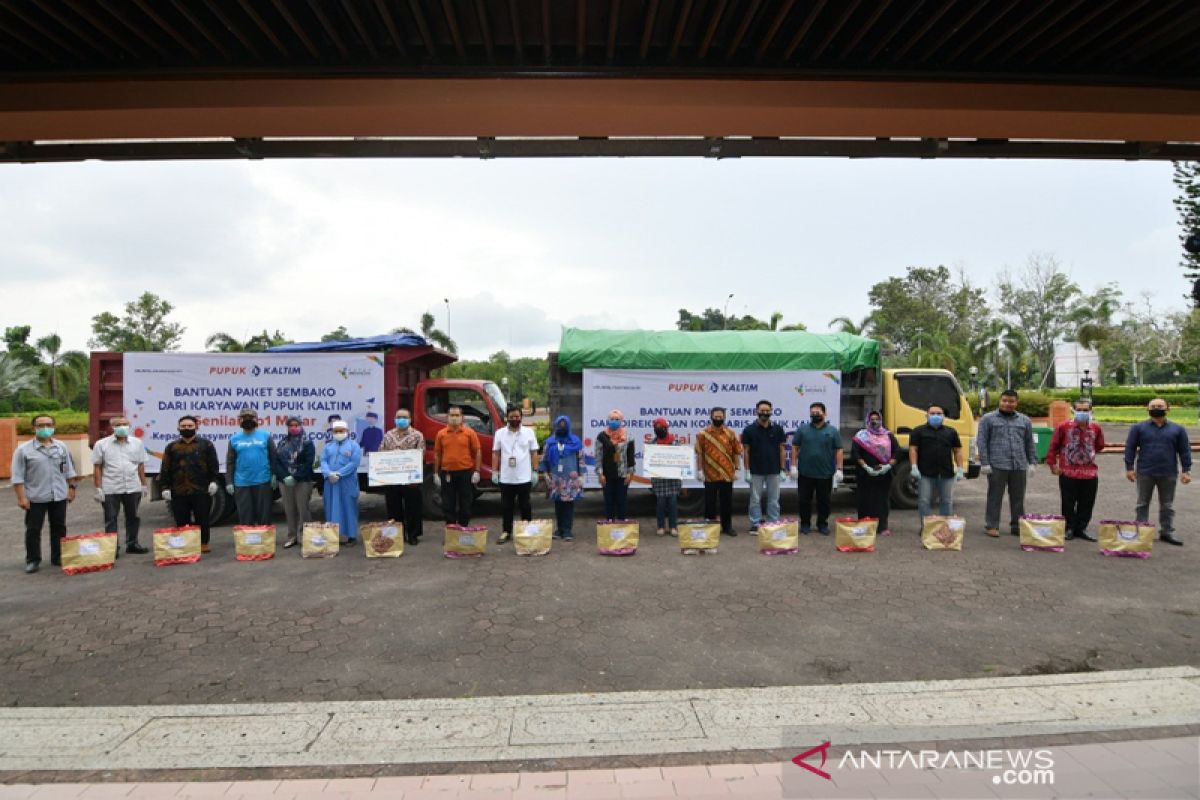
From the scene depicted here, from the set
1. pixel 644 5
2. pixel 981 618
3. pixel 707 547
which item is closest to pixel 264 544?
pixel 707 547

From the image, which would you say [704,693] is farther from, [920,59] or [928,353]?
[928,353]

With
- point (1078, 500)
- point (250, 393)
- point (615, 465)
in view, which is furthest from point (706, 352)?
point (250, 393)

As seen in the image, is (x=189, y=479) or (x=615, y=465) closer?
(x=189, y=479)

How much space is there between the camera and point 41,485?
7.22 meters

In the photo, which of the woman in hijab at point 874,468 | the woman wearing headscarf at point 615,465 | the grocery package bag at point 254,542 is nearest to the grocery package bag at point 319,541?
the grocery package bag at point 254,542

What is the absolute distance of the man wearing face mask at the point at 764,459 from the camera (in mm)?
8672

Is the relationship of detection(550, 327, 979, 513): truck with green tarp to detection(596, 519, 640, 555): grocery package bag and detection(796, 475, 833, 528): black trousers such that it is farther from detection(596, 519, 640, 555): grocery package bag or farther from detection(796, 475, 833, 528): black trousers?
detection(596, 519, 640, 555): grocery package bag

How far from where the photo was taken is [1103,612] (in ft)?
18.2

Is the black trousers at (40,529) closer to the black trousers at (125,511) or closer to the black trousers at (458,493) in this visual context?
the black trousers at (125,511)

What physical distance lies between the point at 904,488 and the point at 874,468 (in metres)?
2.29

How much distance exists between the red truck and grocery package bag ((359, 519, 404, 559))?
217cm

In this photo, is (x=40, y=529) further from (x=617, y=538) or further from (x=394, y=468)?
(x=617, y=538)

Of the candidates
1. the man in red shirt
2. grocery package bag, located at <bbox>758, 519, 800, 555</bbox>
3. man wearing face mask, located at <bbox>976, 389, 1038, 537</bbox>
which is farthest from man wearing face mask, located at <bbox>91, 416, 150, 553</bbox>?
the man in red shirt

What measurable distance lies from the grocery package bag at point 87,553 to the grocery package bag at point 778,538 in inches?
291
